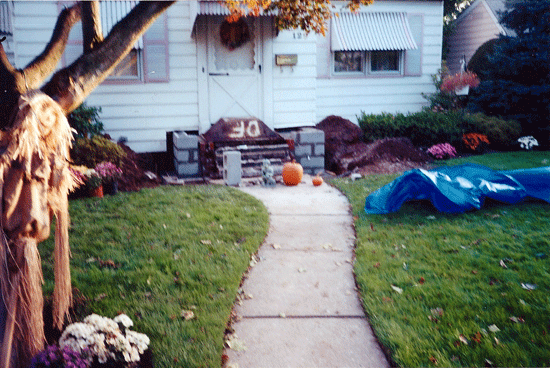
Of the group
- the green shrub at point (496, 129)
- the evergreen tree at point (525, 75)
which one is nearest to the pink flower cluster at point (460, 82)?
the green shrub at point (496, 129)

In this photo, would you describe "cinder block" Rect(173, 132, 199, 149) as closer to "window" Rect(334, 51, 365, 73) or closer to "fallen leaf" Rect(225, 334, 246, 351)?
"window" Rect(334, 51, 365, 73)

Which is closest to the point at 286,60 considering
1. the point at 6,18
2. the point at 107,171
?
the point at 107,171

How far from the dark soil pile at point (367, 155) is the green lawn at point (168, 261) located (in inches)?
144

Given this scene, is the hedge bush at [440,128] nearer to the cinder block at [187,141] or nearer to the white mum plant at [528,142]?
the white mum plant at [528,142]

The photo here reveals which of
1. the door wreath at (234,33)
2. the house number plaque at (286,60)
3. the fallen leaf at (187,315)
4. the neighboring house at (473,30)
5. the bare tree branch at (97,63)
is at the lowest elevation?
the fallen leaf at (187,315)

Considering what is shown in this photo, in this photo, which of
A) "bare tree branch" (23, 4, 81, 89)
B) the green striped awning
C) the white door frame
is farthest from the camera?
the green striped awning

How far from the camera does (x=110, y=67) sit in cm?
371

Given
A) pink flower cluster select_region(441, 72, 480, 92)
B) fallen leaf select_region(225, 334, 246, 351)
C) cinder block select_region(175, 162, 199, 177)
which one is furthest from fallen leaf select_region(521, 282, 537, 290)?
pink flower cluster select_region(441, 72, 480, 92)

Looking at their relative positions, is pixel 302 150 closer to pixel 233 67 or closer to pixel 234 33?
pixel 233 67

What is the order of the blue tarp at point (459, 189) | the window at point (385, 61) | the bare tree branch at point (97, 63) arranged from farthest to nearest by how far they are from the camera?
the window at point (385, 61) → the blue tarp at point (459, 189) → the bare tree branch at point (97, 63)

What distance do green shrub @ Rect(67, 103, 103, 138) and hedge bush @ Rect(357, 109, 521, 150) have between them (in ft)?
22.0

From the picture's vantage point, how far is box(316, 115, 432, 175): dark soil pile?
1047cm

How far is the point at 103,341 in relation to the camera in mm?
3172

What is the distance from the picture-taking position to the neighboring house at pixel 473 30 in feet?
59.5
